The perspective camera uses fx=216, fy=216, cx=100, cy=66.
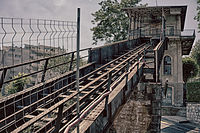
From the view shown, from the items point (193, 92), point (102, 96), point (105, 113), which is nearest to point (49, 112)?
point (102, 96)

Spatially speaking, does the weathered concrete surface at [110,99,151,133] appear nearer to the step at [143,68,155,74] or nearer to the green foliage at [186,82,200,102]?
the step at [143,68,155,74]

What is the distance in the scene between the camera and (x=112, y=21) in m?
31.0

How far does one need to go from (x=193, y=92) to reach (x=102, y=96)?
25.7 metres

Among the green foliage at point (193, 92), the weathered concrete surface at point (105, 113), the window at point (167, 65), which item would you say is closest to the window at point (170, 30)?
the window at point (167, 65)

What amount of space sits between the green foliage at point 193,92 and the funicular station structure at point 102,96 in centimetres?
715

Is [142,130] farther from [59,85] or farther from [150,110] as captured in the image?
[59,85]

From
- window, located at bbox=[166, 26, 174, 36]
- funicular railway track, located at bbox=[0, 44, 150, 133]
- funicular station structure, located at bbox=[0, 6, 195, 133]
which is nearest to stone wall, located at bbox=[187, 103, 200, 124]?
funicular station structure, located at bbox=[0, 6, 195, 133]

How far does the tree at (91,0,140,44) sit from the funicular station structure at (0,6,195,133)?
7.47 meters

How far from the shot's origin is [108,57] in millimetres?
11758

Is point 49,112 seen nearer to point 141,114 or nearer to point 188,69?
point 141,114

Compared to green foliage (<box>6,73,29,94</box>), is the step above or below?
above

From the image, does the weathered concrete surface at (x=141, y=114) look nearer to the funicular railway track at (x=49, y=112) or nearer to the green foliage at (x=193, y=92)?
the funicular railway track at (x=49, y=112)

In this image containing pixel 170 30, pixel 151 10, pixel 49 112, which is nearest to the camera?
pixel 49 112

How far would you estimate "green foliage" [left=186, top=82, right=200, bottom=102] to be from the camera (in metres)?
27.3
